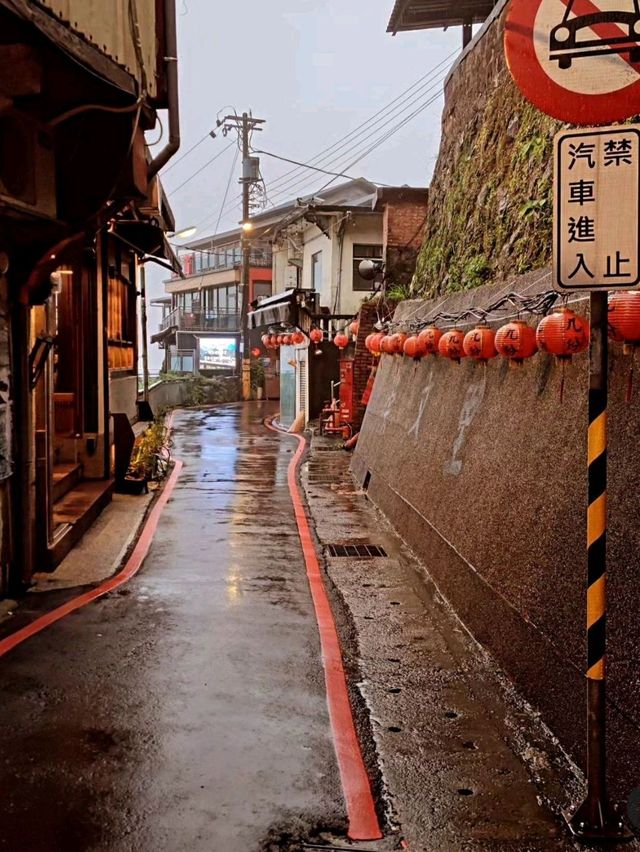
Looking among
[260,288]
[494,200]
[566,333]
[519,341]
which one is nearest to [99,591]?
[519,341]

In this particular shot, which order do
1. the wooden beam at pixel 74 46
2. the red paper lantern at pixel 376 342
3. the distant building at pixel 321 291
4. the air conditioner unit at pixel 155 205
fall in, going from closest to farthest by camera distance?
the wooden beam at pixel 74 46 → the air conditioner unit at pixel 155 205 → the red paper lantern at pixel 376 342 → the distant building at pixel 321 291

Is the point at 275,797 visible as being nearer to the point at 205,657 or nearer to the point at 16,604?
the point at 205,657

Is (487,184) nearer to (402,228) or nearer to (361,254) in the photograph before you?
(402,228)

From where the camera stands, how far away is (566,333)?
19.6ft

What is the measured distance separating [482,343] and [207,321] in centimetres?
5067

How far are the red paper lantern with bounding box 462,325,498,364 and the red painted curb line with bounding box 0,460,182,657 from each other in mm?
4855

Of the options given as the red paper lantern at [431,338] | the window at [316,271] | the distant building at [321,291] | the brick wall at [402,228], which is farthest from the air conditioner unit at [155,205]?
the window at [316,271]

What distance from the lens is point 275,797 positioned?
462cm

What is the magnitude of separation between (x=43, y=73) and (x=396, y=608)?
6.27 metres

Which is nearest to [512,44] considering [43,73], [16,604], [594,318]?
[594,318]

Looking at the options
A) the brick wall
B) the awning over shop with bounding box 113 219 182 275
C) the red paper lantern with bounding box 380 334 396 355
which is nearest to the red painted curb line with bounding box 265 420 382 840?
the red paper lantern with bounding box 380 334 396 355

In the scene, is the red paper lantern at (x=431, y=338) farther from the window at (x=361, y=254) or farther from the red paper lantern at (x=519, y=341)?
the window at (x=361, y=254)

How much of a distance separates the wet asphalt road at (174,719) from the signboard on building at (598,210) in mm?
3354

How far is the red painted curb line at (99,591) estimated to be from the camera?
733 centimetres
